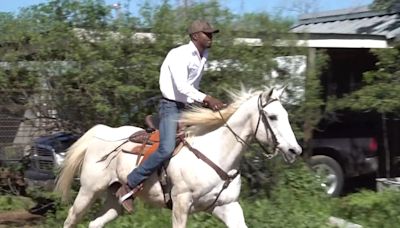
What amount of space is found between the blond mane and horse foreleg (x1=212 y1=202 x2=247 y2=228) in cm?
78

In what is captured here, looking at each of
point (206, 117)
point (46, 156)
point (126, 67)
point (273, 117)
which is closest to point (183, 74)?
point (206, 117)

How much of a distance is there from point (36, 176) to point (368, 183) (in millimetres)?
5751

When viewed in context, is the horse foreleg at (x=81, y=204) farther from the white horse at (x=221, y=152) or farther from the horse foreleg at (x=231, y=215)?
the horse foreleg at (x=231, y=215)

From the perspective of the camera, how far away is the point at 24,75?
9.72m

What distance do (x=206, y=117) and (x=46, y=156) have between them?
15.2ft

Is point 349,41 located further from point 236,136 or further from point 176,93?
point 236,136

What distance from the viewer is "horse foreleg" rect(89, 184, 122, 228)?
8.14m

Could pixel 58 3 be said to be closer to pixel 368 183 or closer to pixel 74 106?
pixel 74 106

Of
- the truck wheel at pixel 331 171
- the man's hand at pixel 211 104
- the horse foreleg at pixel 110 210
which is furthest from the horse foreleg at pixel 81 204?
the truck wheel at pixel 331 171

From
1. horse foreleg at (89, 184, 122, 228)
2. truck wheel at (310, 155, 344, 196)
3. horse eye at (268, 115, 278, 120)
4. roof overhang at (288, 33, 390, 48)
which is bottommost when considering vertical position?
truck wheel at (310, 155, 344, 196)

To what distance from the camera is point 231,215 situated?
7090mm

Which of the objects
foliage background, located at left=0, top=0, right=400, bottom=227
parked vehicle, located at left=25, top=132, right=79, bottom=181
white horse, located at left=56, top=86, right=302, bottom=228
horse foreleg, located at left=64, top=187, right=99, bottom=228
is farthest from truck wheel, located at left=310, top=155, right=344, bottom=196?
white horse, located at left=56, top=86, right=302, bottom=228

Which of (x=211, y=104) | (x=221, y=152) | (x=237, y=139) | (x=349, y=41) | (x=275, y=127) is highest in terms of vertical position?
(x=349, y=41)

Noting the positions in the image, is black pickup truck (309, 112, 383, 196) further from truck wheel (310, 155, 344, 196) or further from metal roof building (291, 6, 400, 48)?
metal roof building (291, 6, 400, 48)
